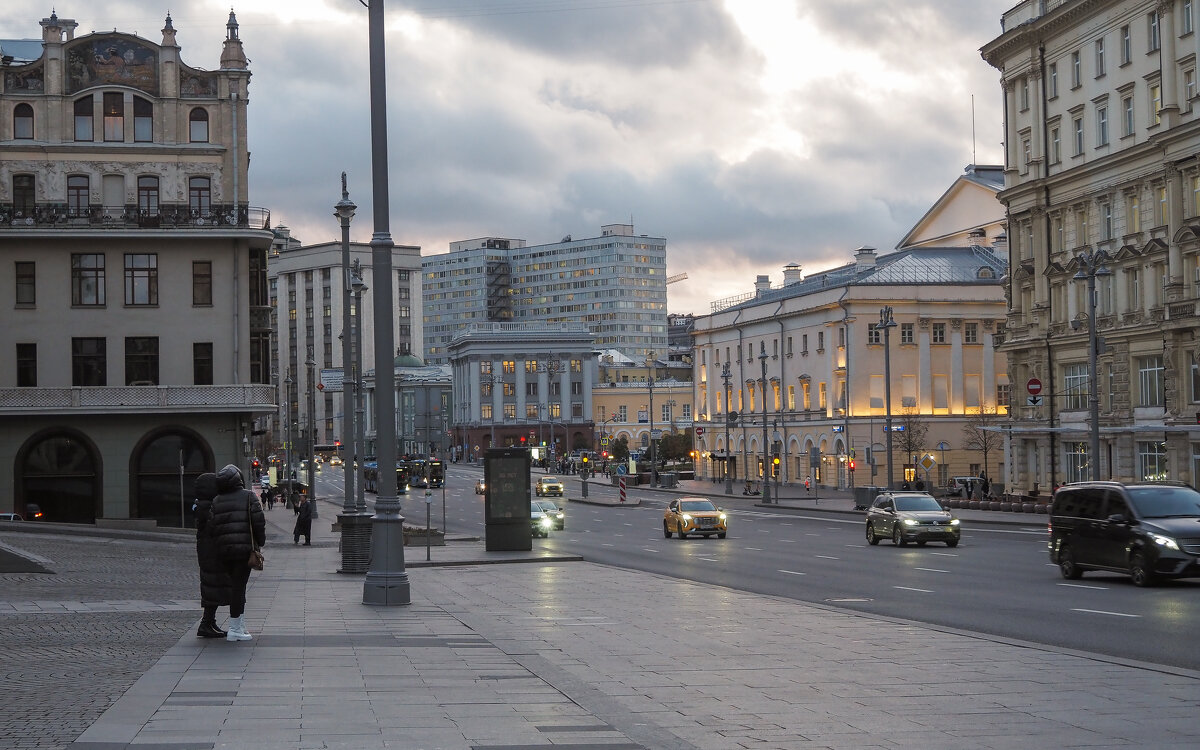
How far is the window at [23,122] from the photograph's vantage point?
58.7 metres

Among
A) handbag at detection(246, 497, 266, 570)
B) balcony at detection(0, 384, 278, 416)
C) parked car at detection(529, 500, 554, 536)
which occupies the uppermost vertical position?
balcony at detection(0, 384, 278, 416)

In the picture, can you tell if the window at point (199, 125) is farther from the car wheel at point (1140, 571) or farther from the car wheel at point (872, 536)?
the car wheel at point (1140, 571)

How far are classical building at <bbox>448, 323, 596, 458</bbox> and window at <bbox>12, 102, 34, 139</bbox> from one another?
430 ft

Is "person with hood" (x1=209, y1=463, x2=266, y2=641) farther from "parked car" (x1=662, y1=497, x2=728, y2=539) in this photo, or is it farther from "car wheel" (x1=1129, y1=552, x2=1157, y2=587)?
"parked car" (x1=662, y1=497, x2=728, y2=539)

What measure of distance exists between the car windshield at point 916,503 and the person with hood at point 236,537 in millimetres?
29028

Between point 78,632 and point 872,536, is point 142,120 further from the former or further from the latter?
point 78,632

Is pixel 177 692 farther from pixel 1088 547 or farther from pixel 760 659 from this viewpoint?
pixel 1088 547

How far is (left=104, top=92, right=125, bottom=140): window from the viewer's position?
59.8 meters

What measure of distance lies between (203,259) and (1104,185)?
3879 cm

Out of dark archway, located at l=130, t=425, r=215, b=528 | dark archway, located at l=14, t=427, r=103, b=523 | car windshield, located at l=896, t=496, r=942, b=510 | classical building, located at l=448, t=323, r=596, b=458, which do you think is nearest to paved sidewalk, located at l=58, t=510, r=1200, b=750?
car windshield, located at l=896, t=496, r=942, b=510

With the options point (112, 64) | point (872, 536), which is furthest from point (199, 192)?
point (872, 536)

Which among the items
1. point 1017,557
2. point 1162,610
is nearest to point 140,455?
point 1017,557

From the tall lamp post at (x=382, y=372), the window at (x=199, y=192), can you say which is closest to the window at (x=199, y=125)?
the window at (x=199, y=192)

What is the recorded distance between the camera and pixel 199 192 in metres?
60.1
